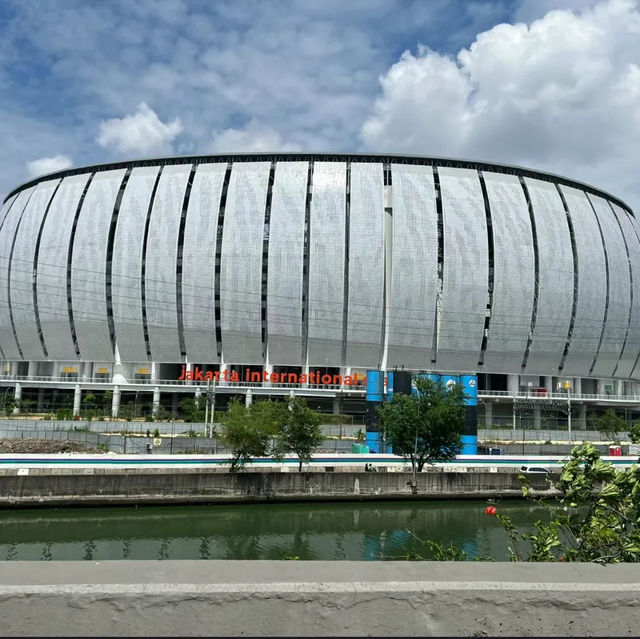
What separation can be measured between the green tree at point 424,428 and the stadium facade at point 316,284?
31.6 metres

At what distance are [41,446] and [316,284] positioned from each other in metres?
37.2

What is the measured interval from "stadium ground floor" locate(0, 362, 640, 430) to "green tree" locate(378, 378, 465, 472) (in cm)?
2796

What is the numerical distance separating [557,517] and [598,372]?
7951 cm

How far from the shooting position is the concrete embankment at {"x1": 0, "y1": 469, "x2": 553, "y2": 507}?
28.4m

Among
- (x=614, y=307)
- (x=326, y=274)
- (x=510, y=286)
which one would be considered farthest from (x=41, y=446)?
(x=614, y=307)

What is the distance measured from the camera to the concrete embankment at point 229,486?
28438 mm

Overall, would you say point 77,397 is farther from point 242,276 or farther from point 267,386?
point 242,276

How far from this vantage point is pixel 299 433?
34.8m

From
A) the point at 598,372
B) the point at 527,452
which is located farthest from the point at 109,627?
the point at 598,372

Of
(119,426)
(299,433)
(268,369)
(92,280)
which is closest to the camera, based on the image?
(299,433)

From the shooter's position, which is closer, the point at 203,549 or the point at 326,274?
the point at 203,549

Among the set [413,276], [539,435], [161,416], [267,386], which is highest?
[413,276]

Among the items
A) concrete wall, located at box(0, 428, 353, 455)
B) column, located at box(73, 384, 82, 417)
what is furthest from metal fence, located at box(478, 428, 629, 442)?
column, located at box(73, 384, 82, 417)

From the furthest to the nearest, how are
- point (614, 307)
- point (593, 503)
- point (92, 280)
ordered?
1. point (614, 307)
2. point (92, 280)
3. point (593, 503)
